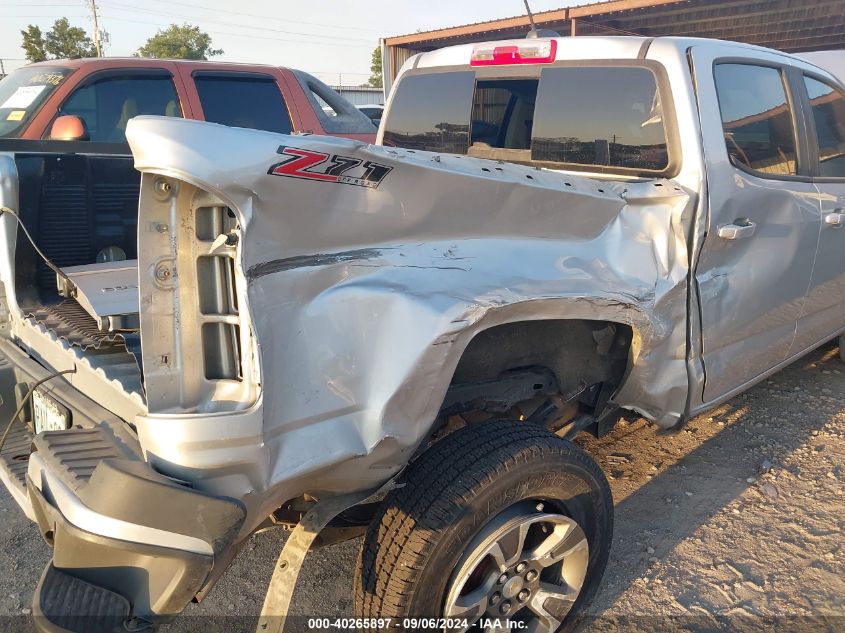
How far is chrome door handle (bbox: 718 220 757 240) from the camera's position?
2.84m

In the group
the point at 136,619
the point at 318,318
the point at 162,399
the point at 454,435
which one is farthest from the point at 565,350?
the point at 136,619

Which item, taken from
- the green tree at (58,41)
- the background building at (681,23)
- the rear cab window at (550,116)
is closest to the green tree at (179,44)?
the green tree at (58,41)

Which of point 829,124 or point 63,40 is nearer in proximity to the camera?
point 829,124

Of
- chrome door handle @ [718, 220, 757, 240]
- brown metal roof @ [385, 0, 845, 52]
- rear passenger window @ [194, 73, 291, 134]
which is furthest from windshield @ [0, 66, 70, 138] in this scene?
brown metal roof @ [385, 0, 845, 52]

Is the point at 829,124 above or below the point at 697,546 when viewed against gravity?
above

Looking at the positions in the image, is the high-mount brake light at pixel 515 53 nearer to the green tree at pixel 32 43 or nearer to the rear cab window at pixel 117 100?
the rear cab window at pixel 117 100

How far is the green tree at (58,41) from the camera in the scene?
35.7 meters

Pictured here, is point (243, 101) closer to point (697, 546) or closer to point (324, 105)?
point (324, 105)

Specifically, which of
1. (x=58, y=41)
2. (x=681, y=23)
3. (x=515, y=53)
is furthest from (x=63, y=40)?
(x=515, y=53)

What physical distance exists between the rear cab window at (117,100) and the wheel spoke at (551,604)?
16.9 ft

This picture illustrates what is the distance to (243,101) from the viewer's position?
637 cm

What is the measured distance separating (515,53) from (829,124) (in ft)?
6.09

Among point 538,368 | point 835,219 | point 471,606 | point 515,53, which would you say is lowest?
point 471,606

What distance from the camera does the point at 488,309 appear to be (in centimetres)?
201
